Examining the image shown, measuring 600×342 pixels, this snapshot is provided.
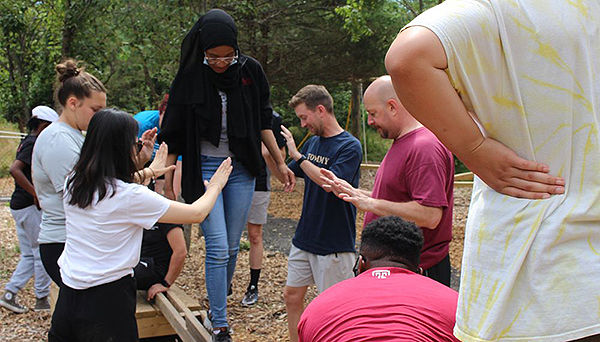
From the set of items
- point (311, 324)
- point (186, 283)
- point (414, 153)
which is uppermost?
point (414, 153)

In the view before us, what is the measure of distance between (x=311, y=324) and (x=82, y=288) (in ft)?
4.68

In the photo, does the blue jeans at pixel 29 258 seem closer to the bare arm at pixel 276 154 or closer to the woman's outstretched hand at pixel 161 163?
the woman's outstretched hand at pixel 161 163

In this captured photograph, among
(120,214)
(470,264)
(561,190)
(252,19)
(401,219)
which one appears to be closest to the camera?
(561,190)

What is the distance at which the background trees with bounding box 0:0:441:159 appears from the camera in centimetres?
763

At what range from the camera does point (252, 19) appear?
33.9 ft

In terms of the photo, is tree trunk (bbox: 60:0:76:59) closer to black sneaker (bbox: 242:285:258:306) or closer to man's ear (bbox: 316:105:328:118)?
black sneaker (bbox: 242:285:258:306)

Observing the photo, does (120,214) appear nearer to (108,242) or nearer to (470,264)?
(108,242)

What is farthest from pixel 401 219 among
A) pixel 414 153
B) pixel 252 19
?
pixel 252 19

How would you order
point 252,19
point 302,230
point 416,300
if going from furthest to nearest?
point 252,19
point 302,230
point 416,300

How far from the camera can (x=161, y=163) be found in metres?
4.08

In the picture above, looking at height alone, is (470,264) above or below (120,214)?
above

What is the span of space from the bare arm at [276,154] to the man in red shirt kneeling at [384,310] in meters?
1.93

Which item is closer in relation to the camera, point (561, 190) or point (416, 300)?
point (561, 190)

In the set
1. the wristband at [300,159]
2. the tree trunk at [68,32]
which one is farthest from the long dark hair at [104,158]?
the tree trunk at [68,32]
